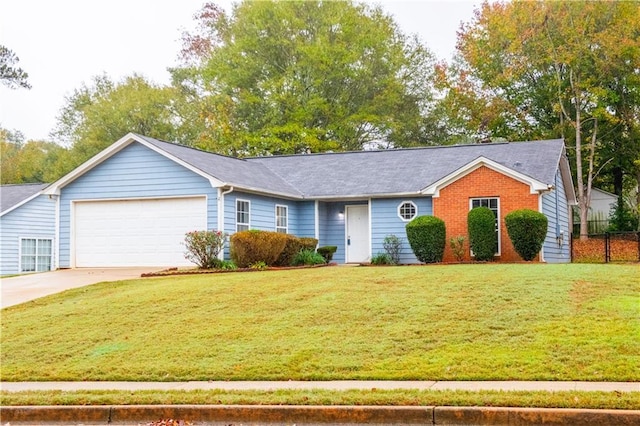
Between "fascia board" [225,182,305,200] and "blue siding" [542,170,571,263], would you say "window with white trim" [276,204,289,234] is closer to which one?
"fascia board" [225,182,305,200]

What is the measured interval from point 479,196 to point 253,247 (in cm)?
745

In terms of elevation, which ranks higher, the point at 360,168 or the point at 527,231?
the point at 360,168

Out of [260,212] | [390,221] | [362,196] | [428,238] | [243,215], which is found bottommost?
[428,238]

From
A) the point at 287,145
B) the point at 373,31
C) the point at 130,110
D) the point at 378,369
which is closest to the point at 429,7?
the point at 373,31

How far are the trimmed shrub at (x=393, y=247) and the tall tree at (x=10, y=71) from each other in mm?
12352

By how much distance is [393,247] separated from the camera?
2472cm

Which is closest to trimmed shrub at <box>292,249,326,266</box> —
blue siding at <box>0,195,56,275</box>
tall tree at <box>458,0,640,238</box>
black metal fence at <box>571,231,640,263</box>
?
black metal fence at <box>571,231,640,263</box>

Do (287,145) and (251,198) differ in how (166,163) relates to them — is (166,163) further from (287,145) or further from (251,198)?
(287,145)

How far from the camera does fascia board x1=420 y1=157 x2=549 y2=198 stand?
73.5 feet

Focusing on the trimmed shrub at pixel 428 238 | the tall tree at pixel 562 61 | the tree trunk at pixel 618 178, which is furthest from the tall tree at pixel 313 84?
the trimmed shrub at pixel 428 238

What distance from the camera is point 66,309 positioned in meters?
14.1

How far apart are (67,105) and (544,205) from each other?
44.4m

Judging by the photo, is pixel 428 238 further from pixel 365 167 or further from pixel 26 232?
pixel 26 232

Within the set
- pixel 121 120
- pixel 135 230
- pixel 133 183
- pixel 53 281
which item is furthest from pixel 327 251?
pixel 121 120
